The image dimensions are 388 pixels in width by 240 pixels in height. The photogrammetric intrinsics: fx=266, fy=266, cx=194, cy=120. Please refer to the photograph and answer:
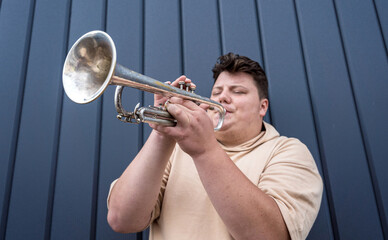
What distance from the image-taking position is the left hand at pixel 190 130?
2.31 feet

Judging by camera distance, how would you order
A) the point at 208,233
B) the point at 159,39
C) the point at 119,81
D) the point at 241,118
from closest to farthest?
1. the point at 119,81
2. the point at 208,233
3. the point at 241,118
4. the point at 159,39

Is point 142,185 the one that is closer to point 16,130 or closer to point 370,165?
point 16,130

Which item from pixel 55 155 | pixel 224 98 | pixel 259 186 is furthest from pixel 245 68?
pixel 55 155

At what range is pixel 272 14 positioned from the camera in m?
1.46

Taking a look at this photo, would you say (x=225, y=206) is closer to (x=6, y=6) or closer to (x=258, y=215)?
(x=258, y=215)

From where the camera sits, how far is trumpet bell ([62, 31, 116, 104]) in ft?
2.15

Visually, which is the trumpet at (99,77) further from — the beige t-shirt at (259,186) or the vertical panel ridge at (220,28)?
the vertical panel ridge at (220,28)

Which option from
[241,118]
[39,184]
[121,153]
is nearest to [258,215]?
[241,118]

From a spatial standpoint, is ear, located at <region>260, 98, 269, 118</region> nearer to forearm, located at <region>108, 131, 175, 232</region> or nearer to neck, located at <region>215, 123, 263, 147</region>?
neck, located at <region>215, 123, 263, 147</region>

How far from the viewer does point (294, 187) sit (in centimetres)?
76

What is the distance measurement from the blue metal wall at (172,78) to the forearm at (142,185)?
41cm

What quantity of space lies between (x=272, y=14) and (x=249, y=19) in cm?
13

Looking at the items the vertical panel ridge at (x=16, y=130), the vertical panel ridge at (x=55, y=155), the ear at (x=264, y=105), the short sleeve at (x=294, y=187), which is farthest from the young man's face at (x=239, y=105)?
the vertical panel ridge at (x=16, y=130)

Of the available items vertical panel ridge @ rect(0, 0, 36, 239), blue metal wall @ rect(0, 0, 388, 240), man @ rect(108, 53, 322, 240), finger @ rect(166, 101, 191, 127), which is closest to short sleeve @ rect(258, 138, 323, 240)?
man @ rect(108, 53, 322, 240)
